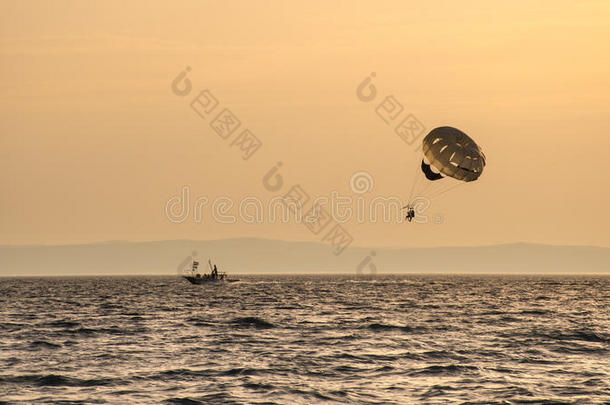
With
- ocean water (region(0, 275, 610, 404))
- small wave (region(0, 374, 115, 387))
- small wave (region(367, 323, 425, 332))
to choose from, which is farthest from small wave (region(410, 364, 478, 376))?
small wave (region(367, 323, 425, 332))

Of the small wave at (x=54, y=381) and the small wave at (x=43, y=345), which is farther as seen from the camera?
the small wave at (x=43, y=345)

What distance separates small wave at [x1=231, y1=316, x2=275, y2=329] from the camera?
58.4m

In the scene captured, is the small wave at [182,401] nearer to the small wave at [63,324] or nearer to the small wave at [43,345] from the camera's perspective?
the small wave at [43,345]

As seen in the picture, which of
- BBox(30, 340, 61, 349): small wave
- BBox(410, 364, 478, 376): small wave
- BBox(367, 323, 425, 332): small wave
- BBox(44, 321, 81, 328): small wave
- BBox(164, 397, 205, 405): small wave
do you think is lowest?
BBox(164, 397, 205, 405): small wave

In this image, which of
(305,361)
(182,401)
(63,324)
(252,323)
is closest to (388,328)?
(252,323)

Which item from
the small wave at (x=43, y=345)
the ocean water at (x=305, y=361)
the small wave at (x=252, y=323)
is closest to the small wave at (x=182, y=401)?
the ocean water at (x=305, y=361)

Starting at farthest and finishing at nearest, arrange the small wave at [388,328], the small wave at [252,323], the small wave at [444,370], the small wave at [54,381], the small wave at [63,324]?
1. the small wave at [63,324]
2. the small wave at [252,323]
3. the small wave at [388,328]
4. the small wave at [444,370]
5. the small wave at [54,381]

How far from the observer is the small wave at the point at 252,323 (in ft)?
192

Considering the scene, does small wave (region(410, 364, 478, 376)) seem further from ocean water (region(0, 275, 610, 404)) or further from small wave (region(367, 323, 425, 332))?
small wave (region(367, 323, 425, 332))

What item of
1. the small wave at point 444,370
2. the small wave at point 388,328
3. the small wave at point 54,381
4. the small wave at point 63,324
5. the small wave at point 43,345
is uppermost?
the small wave at point 63,324

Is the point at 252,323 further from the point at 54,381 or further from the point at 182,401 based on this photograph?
the point at 182,401

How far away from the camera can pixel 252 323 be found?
60688 mm

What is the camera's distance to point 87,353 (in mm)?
41906

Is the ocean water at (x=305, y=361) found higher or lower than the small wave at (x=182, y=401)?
higher
